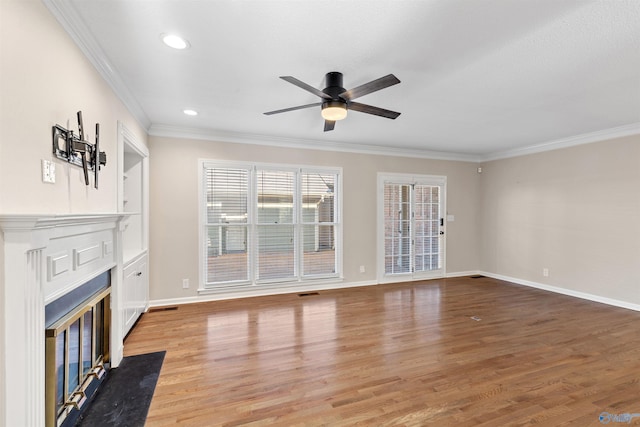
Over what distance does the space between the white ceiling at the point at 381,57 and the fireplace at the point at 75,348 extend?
1768mm

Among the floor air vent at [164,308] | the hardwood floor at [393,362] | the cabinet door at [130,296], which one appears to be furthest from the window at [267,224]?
the cabinet door at [130,296]

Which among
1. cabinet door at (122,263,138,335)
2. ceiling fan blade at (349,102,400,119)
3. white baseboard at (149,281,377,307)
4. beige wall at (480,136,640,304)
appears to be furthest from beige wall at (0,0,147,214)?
beige wall at (480,136,640,304)

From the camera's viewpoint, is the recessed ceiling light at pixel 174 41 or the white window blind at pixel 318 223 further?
the white window blind at pixel 318 223

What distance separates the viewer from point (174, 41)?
2.17 m

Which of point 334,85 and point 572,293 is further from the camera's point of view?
point 572,293

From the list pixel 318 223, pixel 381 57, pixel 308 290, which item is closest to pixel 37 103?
pixel 381 57

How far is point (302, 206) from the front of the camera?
5.18m

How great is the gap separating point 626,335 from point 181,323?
16.7 ft

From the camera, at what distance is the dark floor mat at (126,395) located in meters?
1.99

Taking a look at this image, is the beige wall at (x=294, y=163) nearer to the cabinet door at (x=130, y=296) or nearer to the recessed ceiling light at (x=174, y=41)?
the cabinet door at (x=130, y=296)

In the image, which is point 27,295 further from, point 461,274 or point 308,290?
point 461,274

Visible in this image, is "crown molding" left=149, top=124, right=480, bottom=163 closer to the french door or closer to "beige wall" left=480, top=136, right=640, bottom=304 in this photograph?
the french door

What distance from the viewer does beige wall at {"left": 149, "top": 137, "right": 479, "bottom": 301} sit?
4.36 m

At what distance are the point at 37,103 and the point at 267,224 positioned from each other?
3.45 metres
